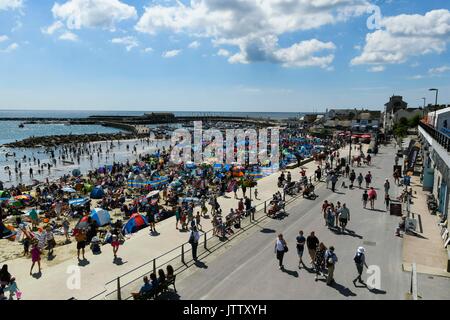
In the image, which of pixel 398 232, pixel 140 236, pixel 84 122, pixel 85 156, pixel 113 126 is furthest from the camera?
pixel 84 122

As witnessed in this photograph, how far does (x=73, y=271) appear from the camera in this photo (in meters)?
11.7

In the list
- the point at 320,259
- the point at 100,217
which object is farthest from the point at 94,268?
the point at 320,259

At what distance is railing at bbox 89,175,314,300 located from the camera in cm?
973

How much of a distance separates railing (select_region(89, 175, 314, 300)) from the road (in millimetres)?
719

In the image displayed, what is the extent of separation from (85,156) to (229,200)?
44.7 metres

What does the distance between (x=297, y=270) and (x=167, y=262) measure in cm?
450

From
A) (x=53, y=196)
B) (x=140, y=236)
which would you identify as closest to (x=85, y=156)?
(x=53, y=196)

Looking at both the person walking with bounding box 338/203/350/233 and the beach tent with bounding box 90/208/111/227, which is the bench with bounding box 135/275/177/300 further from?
the beach tent with bounding box 90/208/111/227

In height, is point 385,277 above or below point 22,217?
above

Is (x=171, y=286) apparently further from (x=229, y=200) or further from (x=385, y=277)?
(x=229, y=200)

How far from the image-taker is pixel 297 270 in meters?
11.1

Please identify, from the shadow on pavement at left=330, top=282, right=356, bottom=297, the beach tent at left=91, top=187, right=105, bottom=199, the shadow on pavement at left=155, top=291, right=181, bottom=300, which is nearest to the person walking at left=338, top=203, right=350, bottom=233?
the shadow on pavement at left=330, top=282, right=356, bottom=297

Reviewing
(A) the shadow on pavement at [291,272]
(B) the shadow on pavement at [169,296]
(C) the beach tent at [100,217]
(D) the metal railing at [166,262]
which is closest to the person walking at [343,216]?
(D) the metal railing at [166,262]

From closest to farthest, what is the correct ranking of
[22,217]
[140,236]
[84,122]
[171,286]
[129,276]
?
[171,286] → [129,276] → [140,236] → [22,217] → [84,122]
